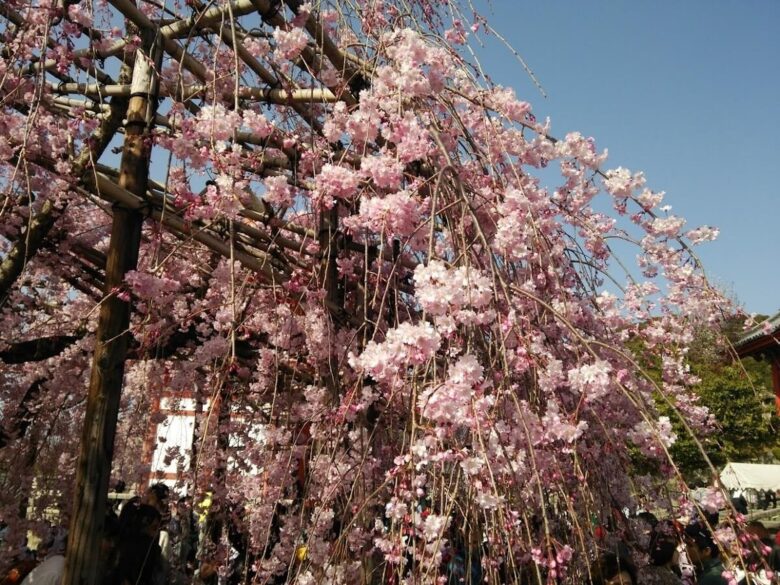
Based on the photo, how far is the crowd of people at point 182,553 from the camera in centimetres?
249

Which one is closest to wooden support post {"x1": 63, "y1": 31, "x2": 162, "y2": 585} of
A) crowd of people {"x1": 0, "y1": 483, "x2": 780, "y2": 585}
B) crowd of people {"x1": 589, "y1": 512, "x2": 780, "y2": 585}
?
crowd of people {"x1": 0, "y1": 483, "x2": 780, "y2": 585}

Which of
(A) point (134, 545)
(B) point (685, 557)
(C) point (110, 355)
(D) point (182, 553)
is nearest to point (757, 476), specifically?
(B) point (685, 557)

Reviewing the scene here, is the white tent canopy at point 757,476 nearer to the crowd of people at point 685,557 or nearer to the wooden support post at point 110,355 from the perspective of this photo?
the crowd of people at point 685,557

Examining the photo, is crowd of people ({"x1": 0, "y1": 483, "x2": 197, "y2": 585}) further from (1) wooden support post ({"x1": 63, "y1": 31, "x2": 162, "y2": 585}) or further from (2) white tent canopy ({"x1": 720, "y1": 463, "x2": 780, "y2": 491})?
(2) white tent canopy ({"x1": 720, "y1": 463, "x2": 780, "y2": 491})

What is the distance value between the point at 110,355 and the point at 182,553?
101 inches

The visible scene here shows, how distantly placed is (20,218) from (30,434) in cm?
174

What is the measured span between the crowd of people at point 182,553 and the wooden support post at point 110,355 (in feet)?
0.42

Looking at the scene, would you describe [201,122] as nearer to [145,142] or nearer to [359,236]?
[145,142]

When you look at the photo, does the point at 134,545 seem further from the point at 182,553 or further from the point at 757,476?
the point at 757,476

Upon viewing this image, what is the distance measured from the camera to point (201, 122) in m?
2.41

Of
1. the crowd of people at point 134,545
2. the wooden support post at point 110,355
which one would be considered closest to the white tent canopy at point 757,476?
the crowd of people at point 134,545

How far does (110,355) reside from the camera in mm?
2559

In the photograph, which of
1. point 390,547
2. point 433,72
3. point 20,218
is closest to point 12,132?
point 20,218

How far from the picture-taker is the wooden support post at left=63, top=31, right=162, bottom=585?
2412 millimetres
